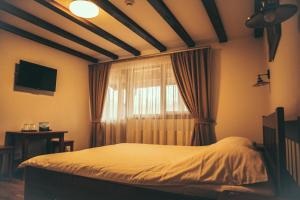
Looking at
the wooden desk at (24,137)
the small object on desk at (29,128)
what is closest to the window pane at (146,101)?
the wooden desk at (24,137)

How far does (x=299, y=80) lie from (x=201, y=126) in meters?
2.59

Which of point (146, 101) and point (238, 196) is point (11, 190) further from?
point (238, 196)

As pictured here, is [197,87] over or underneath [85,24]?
underneath

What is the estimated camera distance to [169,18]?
2.94 metres

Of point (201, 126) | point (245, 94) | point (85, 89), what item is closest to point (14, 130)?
point (85, 89)

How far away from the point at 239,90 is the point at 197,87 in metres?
0.73

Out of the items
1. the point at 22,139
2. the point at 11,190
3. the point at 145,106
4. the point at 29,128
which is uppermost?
the point at 145,106

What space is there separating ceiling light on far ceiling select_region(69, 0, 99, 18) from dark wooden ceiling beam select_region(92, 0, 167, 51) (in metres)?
0.07

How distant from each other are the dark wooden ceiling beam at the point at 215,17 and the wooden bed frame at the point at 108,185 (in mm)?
1590

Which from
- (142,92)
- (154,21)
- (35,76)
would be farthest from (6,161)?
(154,21)

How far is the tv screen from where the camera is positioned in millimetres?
3598

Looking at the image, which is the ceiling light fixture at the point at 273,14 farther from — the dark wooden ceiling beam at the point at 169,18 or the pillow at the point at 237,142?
the dark wooden ceiling beam at the point at 169,18

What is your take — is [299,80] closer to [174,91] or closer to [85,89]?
[174,91]

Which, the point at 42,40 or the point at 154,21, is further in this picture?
the point at 42,40
